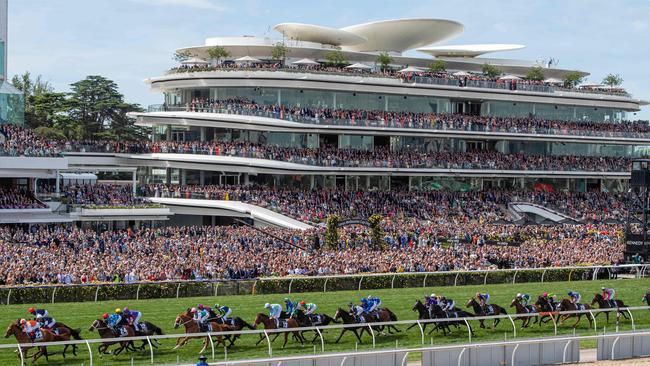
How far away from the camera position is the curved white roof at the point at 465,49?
6719 centimetres

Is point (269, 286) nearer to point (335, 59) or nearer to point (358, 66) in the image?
point (358, 66)

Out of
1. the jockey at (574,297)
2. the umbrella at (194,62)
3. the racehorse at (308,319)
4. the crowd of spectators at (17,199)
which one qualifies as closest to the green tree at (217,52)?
the umbrella at (194,62)

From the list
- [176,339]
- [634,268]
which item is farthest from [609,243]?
[176,339]

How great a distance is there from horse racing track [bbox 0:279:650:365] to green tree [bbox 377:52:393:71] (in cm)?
2915

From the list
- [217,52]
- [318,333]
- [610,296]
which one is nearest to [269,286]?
[318,333]

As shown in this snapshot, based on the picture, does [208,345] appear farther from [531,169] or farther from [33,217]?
[531,169]

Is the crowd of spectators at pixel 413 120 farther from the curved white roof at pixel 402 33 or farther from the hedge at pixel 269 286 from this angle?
the hedge at pixel 269 286

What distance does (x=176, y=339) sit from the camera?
20484 millimetres

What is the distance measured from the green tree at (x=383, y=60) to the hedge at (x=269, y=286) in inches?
1089

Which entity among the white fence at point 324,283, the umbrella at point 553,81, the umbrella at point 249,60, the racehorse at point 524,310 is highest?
the umbrella at point 249,60

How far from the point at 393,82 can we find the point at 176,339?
3686cm

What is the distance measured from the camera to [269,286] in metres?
28.0

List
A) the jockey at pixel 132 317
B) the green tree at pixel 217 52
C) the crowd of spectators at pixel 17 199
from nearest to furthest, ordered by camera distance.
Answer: the jockey at pixel 132 317, the crowd of spectators at pixel 17 199, the green tree at pixel 217 52

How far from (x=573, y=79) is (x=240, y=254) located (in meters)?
39.7
